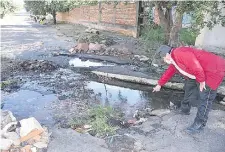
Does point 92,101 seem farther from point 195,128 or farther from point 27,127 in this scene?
point 195,128

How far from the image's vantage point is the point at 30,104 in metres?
6.20

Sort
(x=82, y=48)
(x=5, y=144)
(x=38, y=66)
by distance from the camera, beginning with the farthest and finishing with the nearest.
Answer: (x=82, y=48) → (x=38, y=66) → (x=5, y=144)

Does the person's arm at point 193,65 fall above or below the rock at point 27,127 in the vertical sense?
above

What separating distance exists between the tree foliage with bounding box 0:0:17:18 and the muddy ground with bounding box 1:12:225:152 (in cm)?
2216

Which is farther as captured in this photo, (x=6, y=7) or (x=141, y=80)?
(x=6, y=7)

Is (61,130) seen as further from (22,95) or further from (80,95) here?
(22,95)

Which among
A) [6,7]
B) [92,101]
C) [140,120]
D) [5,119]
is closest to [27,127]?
[5,119]

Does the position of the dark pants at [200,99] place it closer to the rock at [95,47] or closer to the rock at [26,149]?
the rock at [26,149]

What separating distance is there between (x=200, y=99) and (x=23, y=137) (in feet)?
8.65

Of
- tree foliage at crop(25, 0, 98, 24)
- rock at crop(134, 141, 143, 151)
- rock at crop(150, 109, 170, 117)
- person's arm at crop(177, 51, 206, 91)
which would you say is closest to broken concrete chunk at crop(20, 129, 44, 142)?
rock at crop(134, 141, 143, 151)

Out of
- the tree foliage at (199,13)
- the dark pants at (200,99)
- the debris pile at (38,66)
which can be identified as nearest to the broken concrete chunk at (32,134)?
the dark pants at (200,99)

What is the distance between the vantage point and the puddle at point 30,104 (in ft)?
18.2

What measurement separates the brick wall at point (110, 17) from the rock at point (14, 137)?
384 inches

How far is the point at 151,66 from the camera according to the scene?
8758 mm
